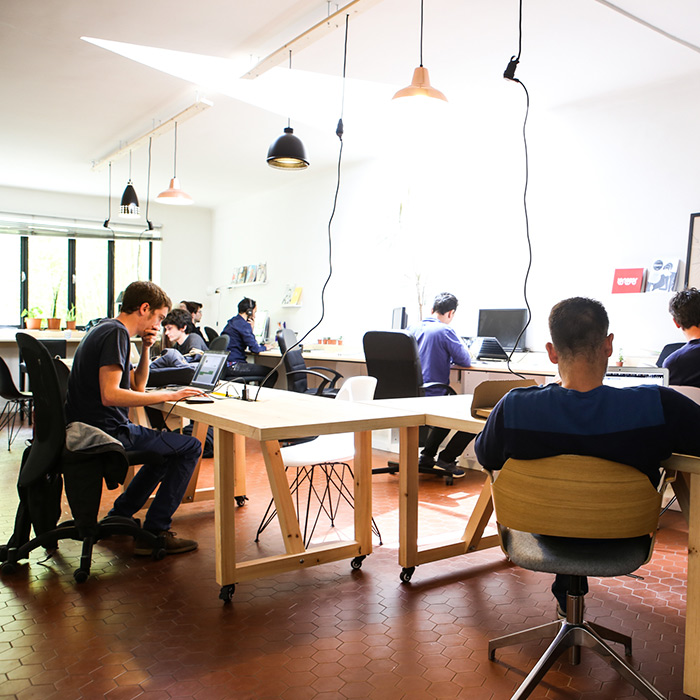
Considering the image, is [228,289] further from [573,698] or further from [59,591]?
[573,698]

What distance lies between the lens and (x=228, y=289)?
34.0 feet

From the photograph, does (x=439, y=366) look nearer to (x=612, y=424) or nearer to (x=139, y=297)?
(x=139, y=297)

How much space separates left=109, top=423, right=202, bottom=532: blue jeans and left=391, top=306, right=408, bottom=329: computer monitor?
371cm

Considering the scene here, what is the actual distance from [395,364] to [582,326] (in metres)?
2.64

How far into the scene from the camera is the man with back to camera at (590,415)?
1589 mm

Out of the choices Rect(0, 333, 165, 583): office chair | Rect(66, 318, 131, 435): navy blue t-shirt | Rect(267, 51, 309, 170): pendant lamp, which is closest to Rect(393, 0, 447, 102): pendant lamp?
Rect(267, 51, 309, 170): pendant lamp

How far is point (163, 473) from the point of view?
311cm

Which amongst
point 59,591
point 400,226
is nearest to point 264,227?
point 400,226

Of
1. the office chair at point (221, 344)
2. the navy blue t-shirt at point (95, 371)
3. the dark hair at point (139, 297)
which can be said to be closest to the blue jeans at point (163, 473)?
the navy blue t-shirt at point (95, 371)

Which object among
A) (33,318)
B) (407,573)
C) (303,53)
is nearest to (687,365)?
(407,573)

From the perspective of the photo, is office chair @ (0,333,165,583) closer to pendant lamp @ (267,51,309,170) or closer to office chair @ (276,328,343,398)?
pendant lamp @ (267,51,309,170)

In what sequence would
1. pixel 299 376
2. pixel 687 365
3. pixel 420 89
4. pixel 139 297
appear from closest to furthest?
pixel 139 297, pixel 687 365, pixel 420 89, pixel 299 376

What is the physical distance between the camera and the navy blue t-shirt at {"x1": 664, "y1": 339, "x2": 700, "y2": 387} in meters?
3.21

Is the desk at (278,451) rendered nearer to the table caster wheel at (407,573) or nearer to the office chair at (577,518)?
the table caster wheel at (407,573)
